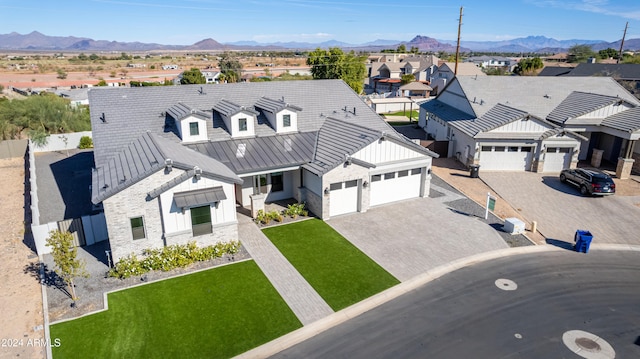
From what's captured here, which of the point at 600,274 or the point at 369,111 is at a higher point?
the point at 369,111

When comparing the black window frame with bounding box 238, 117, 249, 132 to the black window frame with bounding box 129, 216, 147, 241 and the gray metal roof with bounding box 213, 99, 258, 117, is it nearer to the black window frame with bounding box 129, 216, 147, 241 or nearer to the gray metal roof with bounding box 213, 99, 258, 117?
the gray metal roof with bounding box 213, 99, 258, 117

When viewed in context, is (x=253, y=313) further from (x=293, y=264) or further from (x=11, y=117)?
(x=11, y=117)

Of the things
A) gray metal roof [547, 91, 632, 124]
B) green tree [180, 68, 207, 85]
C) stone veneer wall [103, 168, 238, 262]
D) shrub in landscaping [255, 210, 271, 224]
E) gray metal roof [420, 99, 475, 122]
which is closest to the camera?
stone veneer wall [103, 168, 238, 262]

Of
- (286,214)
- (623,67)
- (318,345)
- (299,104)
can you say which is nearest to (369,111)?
(299,104)

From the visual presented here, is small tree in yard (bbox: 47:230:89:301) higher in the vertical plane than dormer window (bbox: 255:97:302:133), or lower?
lower

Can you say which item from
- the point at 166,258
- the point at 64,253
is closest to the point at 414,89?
the point at 166,258

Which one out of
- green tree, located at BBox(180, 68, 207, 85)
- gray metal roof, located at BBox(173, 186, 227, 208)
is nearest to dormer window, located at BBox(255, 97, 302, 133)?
gray metal roof, located at BBox(173, 186, 227, 208)

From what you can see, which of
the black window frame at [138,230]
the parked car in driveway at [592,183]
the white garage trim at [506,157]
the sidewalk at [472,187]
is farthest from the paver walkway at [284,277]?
the parked car in driveway at [592,183]
